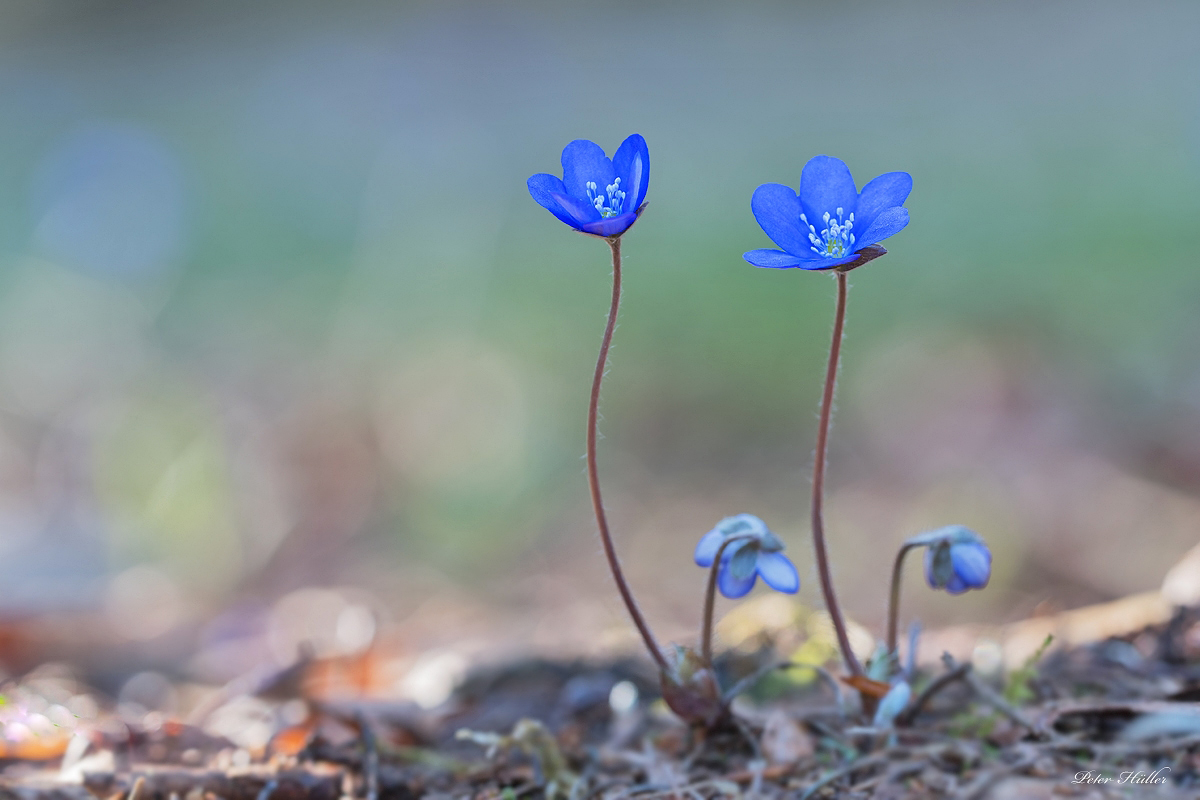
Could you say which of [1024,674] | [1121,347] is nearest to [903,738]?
[1024,674]

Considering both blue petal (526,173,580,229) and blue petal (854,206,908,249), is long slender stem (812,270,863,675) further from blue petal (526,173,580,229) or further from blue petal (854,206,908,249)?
blue petal (526,173,580,229)

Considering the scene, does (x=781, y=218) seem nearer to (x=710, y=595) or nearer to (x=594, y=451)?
(x=594, y=451)

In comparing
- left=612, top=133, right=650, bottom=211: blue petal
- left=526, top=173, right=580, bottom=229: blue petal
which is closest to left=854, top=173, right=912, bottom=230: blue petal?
left=612, top=133, right=650, bottom=211: blue petal

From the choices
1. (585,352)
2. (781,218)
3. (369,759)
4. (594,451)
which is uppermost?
(585,352)

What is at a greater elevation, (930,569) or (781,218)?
(781,218)

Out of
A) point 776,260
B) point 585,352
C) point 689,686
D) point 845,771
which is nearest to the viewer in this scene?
point 776,260

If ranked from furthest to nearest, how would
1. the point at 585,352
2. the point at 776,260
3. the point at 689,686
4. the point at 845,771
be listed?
the point at 585,352 → the point at 689,686 → the point at 845,771 → the point at 776,260

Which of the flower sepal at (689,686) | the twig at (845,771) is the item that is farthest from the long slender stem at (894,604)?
the flower sepal at (689,686)

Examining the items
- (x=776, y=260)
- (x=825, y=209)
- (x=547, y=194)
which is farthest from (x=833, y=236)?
(x=547, y=194)
